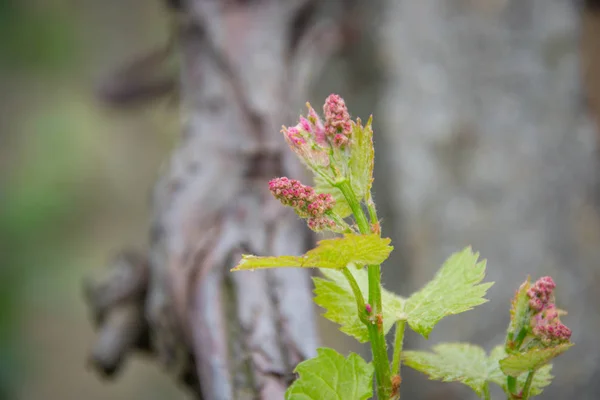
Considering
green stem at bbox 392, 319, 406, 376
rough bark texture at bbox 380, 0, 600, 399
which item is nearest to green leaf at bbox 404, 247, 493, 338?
green stem at bbox 392, 319, 406, 376

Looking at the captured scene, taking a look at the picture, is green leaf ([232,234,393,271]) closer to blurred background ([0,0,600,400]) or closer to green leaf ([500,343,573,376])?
green leaf ([500,343,573,376])

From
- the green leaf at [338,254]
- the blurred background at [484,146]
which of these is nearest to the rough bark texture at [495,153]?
the blurred background at [484,146]

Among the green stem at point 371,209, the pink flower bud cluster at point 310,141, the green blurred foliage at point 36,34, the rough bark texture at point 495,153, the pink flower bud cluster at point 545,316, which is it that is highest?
the green blurred foliage at point 36,34

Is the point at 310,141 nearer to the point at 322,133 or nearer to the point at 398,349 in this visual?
the point at 322,133

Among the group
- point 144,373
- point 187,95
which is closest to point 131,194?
point 144,373

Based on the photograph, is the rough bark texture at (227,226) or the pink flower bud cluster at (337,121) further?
the rough bark texture at (227,226)

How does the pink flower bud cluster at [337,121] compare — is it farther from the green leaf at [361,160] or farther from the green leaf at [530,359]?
the green leaf at [530,359]

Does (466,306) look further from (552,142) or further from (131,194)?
(131,194)
